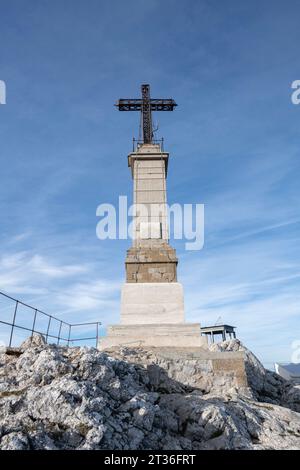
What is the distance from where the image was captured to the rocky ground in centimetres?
572

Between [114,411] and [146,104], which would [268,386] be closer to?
[114,411]

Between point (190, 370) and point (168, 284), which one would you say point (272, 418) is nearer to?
point (190, 370)

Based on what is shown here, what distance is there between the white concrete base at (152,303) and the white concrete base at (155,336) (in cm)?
62

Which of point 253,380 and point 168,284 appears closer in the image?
point 253,380

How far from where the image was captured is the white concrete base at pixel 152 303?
12289 mm

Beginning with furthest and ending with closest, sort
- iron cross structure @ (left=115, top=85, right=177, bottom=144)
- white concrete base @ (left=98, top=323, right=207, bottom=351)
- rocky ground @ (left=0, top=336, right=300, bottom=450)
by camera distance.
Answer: iron cross structure @ (left=115, top=85, right=177, bottom=144) < white concrete base @ (left=98, top=323, right=207, bottom=351) < rocky ground @ (left=0, top=336, right=300, bottom=450)

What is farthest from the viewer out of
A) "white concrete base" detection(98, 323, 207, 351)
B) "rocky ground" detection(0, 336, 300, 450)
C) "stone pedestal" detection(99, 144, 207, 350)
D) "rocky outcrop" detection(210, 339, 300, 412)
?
"stone pedestal" detection(99, 144, 207, 350)

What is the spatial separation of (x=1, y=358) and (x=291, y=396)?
8574 millimetres

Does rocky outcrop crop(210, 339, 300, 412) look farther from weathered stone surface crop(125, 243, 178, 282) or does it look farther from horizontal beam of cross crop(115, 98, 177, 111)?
horizontal beam of cross crop(115, 98, 177, 111)

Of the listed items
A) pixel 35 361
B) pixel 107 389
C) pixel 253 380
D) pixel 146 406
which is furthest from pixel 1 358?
pixel 253 380

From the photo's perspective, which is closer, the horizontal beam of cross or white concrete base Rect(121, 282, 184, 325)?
white concrete base Rect(121, 282, 184, 325)

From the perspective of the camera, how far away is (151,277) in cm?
1313

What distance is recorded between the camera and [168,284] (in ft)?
42.4

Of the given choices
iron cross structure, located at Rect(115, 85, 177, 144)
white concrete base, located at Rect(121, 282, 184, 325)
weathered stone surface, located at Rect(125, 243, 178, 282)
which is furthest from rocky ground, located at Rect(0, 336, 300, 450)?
iron cross structure, located at Rect(115, 85, 177, 144)
